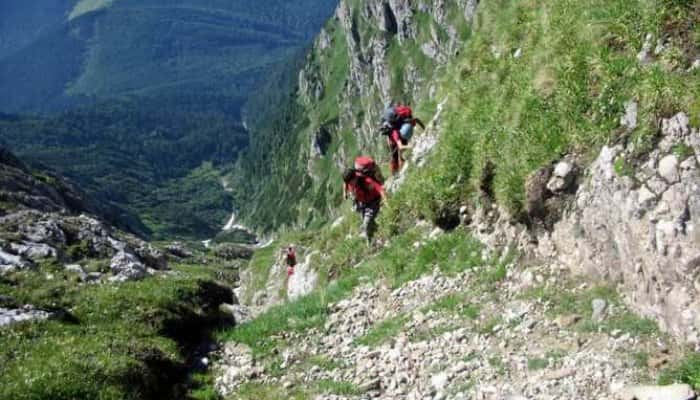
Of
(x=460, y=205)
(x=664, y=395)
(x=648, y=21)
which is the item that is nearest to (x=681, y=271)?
(x=664, y=395)

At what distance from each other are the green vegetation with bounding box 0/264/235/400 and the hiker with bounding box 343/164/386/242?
627cm

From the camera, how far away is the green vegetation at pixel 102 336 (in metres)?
13.9

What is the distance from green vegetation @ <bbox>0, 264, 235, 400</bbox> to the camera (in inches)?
546

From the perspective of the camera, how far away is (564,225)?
539 inches

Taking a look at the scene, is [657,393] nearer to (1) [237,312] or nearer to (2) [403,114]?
(1) [237,312]

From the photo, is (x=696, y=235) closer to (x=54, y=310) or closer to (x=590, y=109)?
(x=590, y=109)

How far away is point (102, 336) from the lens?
17.0 metres

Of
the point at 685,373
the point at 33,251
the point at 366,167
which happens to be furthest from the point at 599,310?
the point at 33,251

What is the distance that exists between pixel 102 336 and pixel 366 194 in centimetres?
1086

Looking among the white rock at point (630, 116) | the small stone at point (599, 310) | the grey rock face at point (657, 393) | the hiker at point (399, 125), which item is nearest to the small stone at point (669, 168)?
the white rock at point (630, 116)

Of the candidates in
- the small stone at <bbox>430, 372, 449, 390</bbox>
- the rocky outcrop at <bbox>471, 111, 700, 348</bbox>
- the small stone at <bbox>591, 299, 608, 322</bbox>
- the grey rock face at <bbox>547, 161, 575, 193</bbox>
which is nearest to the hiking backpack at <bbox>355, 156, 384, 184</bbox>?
the rocky outcrop at <bbox>471, 111, 700, 348</bbox>

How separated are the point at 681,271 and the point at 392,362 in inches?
256

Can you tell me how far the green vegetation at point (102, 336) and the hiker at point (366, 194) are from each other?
20.6 feet

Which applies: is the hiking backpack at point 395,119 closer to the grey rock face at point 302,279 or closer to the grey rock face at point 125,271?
the grey rock face at point 302,279
